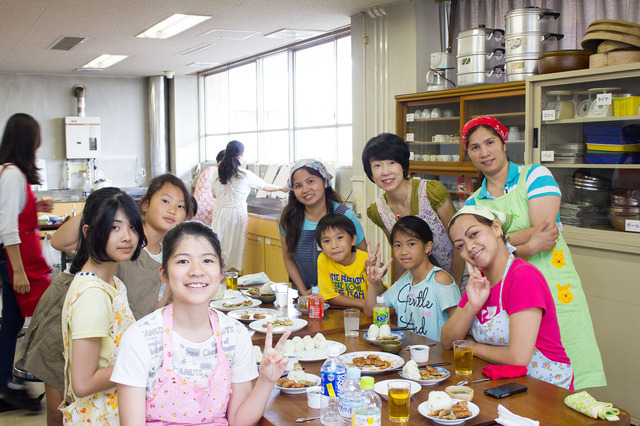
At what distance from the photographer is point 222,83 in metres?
9.52

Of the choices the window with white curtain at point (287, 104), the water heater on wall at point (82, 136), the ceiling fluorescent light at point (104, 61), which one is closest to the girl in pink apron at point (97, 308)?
the window with white curtain at point (287, 104)

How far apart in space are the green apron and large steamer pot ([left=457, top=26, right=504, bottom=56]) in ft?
5.72

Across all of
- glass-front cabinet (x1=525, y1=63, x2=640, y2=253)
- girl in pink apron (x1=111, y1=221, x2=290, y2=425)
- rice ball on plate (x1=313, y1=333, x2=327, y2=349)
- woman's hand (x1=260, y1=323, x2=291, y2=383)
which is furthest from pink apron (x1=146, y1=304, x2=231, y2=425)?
glass-front cabinet (x1=525, y1=63, x2=640, y2=253)

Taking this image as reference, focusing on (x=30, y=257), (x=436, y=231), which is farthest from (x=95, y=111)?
(x=436, y=231)

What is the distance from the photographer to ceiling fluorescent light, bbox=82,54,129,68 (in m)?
7.92

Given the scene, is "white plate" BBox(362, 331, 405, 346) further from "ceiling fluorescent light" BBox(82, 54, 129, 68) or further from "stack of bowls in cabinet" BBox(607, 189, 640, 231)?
"ceiling fluorescent light" BBox(82, 54, 129, 68)

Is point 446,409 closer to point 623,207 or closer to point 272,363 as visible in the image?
point 272,363

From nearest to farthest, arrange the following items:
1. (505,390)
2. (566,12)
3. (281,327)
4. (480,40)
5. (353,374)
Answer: (353,374), (505,390), (281,327), (566,12), (480,40)

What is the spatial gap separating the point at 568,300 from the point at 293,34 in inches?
187

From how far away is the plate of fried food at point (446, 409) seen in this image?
1.59 metres

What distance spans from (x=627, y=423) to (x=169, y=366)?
1266 mm

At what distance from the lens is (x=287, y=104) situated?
7578mm

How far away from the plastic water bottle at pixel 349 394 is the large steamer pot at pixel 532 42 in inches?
111

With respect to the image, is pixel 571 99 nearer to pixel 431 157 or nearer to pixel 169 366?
pixel 431 157
